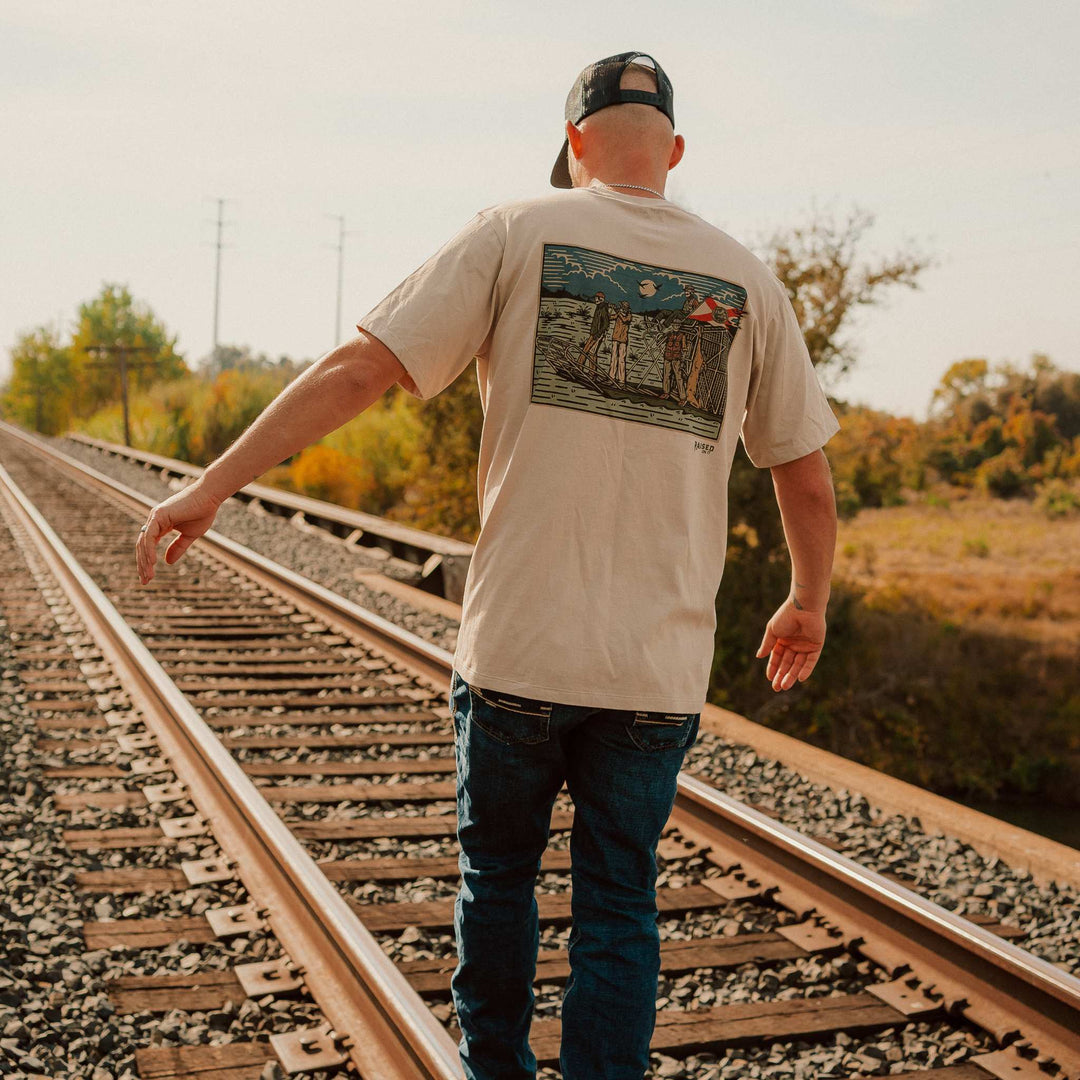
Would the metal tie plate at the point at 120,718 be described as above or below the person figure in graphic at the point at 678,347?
below

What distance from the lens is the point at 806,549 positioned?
2162 mm

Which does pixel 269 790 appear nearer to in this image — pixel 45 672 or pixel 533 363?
pixel 45 672

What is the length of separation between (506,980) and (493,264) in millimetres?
1244

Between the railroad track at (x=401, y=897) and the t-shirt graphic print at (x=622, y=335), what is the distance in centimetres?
158

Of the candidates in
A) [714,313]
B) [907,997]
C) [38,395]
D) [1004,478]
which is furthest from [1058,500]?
[38,395]

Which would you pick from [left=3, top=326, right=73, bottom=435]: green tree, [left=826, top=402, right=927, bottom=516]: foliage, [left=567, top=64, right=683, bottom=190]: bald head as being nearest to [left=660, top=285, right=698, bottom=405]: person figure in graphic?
[left=567, top=64, right=683, bottom=190]: bald head

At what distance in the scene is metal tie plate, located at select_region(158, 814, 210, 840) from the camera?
423cm

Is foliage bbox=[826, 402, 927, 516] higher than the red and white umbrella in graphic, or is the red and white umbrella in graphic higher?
foliage bbox=[826, 402, 927, 516]

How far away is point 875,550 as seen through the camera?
32.5m

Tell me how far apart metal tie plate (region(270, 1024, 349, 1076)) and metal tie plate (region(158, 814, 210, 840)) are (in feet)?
4.86

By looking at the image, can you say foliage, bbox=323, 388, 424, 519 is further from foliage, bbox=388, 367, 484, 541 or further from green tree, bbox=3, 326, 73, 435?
green tree, bbox=3, 326, 73, 435

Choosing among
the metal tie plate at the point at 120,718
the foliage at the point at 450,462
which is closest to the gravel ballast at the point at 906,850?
the metal tie plate at the point at 120,718

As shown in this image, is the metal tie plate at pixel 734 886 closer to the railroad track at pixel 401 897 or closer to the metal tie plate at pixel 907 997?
the railroad track at pixel 401 897

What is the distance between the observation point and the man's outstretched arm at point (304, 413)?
1838 mm
